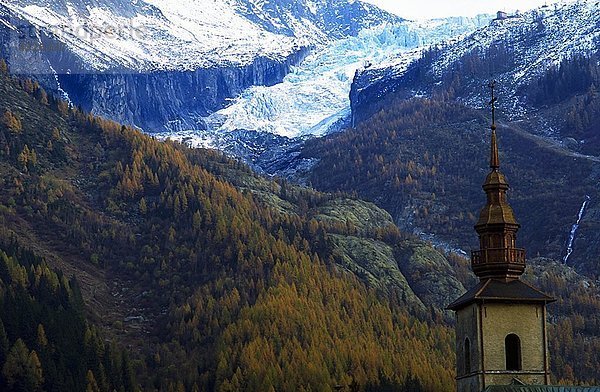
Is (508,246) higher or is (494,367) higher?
(508,246)

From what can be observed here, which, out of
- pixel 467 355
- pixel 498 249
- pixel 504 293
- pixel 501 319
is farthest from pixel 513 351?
pixel 498 249

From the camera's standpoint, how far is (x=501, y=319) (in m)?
96.9

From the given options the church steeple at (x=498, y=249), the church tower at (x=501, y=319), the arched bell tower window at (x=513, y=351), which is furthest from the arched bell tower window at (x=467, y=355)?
the church steeple at (x=498, y=249)

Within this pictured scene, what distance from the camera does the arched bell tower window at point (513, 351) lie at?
96.9 meters

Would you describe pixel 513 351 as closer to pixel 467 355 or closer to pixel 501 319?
pixel 501 319

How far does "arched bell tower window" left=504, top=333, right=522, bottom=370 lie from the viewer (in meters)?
96.9

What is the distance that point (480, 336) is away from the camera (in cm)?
9638

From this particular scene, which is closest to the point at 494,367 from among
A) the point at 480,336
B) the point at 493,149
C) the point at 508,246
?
the point at 480,336

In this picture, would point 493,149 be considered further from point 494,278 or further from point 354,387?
point 354,387

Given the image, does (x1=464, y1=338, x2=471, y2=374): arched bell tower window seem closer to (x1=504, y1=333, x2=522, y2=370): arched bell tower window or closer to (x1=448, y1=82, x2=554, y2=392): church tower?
(x1=448, y1=82, x2=554, y2=392): church tower

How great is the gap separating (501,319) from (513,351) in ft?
9.40

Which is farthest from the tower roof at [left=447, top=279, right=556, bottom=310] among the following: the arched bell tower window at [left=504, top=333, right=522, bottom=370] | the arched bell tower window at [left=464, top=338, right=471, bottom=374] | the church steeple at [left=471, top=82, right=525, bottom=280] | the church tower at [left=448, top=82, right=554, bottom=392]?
the arched bell tower window at [left=464, top=338, right=471, bottom=374]

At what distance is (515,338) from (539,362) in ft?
8.60

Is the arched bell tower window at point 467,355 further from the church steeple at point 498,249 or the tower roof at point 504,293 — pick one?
the church steeple at point 498,249
